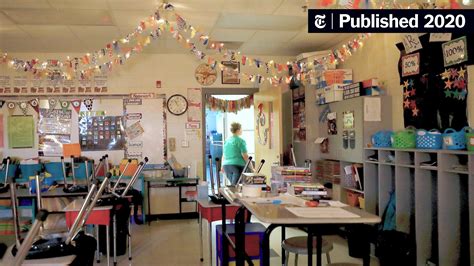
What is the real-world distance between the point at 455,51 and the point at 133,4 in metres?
3.17

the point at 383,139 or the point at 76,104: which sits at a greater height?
the point at 76,104

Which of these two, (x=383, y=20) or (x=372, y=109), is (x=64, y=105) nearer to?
(x=372, y=109)

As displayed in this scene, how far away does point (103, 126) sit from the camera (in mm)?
6539

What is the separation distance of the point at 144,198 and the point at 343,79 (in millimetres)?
3470

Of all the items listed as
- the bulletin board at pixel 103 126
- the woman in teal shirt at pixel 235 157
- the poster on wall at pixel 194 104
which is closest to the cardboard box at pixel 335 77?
the woman in teal shirt at pixel 235 157

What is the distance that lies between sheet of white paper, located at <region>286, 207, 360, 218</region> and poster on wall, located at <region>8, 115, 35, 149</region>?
5.46 m

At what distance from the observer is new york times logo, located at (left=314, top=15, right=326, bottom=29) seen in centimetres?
255

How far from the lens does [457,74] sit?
3666 millimetres

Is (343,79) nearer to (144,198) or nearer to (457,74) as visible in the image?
(457,74)

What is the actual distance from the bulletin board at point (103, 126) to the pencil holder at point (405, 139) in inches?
152

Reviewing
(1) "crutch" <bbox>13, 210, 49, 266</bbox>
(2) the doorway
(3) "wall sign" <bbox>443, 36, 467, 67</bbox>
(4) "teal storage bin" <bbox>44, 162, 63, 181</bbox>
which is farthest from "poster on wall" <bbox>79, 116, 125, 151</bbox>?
(1) "crutch" <bbox>13, 210, 49, 266</bbox>

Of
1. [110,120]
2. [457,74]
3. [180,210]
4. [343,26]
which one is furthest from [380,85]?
[110,120]

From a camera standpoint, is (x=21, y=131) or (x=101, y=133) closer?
(x=21, y=131)

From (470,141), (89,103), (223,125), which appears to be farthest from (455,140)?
(223,125)
